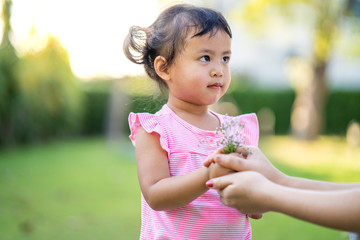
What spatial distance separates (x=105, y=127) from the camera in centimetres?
1678

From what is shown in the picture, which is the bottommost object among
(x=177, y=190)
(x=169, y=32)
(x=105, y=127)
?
(x=105, y=127)

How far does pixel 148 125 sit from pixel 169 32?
47 centimetres

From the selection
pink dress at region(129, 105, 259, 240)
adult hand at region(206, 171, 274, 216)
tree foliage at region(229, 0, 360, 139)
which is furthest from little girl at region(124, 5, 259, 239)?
tree foliage at region(229, 0, 360, 139)

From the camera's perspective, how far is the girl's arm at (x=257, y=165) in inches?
60.6

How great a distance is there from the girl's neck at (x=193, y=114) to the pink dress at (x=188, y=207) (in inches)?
2.4

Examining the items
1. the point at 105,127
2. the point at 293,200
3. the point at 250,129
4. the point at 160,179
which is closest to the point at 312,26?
the point at 105,127

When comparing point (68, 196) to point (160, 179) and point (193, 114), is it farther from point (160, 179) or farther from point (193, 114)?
point (160, 179)

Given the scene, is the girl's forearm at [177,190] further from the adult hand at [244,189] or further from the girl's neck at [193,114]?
the girl's neck at [193,114]

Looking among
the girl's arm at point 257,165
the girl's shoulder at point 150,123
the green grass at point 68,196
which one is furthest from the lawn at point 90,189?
the girl's arm at point 257,165

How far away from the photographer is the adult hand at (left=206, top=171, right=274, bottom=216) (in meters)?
1.46

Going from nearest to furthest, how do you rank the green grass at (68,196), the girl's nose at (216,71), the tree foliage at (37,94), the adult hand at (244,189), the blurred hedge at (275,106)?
the adult hand at (244,189), the girl's nose at (216,71), the green grass at (68,196), the tree foliage at (37,94), the blurred hedge at (275,106)

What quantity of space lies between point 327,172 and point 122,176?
423 cm

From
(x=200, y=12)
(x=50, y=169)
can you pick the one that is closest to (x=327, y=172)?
(x=50, y=169)

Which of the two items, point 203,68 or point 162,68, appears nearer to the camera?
point 203,68
